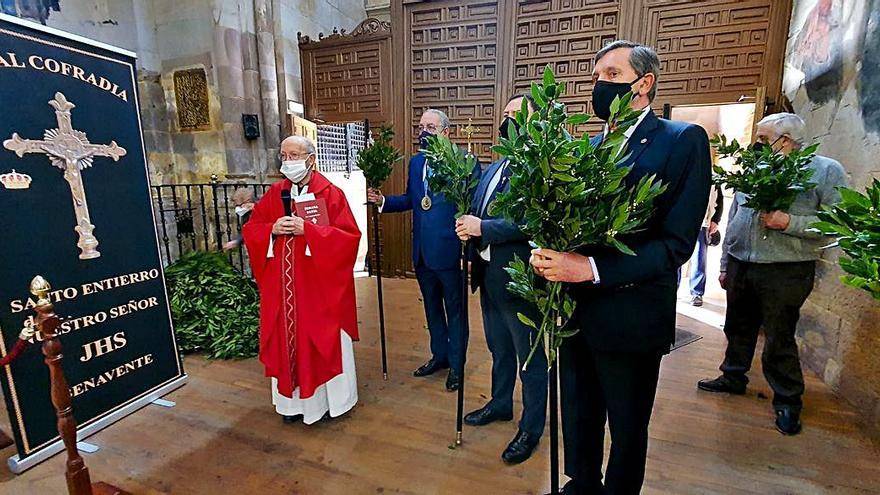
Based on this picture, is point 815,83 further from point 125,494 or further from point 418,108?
point 125,494

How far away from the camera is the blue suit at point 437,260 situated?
2.59 m

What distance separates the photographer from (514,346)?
6.86ft

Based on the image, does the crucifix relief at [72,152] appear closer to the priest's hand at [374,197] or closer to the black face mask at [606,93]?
the priest's hand at [374,197]

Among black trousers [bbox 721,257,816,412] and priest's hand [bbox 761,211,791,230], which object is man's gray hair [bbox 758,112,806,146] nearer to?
priest's hand [bbox 761,211,791,230]

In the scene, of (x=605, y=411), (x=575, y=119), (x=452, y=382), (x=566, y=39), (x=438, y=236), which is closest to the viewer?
(x=575, y=119)

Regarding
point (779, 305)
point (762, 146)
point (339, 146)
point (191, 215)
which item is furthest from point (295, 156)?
point (339, 146)

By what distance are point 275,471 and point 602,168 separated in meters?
1.95

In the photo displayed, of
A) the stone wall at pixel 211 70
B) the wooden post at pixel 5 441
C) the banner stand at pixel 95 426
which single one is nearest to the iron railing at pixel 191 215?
the stone wall at pixel 211 70

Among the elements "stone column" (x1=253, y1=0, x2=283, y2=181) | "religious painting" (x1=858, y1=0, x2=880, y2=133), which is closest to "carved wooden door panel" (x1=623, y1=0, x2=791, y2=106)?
"religious painting" (x1=858, y1=0, x2=880, y2=133)

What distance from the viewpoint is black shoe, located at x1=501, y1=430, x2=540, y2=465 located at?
200 cm

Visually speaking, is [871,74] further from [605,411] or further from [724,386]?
[605,411]

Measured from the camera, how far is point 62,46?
81.4 inches

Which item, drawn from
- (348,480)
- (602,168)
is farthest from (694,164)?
(348,480)

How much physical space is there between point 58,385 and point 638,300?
209cm
